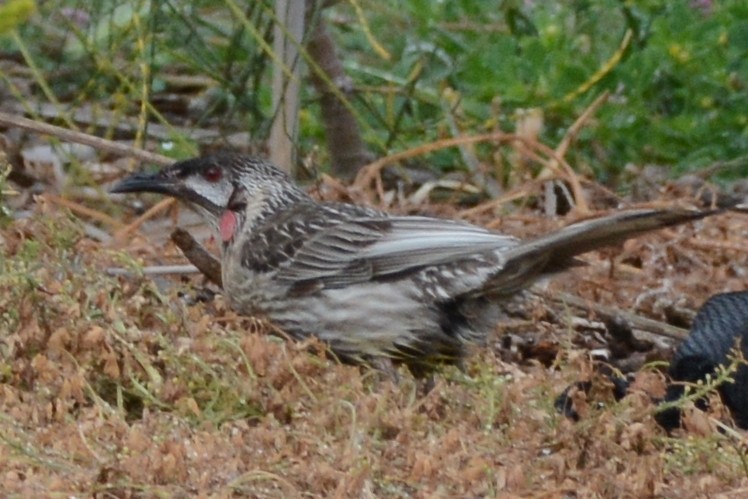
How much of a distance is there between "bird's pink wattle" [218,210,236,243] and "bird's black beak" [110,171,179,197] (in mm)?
199

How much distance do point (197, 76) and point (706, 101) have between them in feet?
11.8

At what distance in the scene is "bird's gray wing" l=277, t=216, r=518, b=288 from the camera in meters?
→ 5.11

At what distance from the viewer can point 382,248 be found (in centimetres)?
528

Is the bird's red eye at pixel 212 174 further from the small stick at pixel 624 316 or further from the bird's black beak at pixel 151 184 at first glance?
the small stick at pixel 624 316

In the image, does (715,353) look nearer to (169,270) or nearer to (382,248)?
(382,248)

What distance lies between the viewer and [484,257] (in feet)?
16.6

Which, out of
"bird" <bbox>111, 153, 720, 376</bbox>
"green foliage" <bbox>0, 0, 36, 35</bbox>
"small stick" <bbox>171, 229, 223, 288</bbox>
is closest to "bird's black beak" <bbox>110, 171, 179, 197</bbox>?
"small stick" <bbox>171, 229, 223, 288</bbox>

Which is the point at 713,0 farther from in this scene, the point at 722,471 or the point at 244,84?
the point at 722,471

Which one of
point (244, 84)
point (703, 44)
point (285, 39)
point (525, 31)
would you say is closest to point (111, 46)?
point (244, 84)

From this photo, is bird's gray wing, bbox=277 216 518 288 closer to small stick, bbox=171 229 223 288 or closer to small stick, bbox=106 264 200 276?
small stick, bbox=171 229 223 288

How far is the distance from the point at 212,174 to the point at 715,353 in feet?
6.78

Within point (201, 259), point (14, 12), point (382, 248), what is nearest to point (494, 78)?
point (201, 259)

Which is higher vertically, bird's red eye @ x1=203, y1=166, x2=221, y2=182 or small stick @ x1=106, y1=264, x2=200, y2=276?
bird's red eye @ x1=203, y1=166, x2=221, y2=182

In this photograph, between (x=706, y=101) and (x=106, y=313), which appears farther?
(x=706, y=101)
